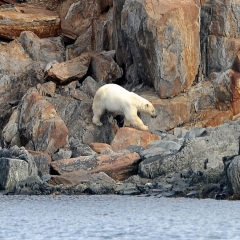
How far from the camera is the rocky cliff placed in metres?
Result: 21.6

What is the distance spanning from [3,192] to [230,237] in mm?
10496

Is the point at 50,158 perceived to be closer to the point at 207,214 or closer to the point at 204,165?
the point at 204,165

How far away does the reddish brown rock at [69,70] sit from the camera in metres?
28.2

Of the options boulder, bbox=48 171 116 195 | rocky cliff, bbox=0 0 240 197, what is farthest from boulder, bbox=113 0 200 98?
boulder, bbox=48 171 116 195

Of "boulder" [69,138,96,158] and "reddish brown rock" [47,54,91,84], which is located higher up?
"reddish brown rock" [47,54,91,84]

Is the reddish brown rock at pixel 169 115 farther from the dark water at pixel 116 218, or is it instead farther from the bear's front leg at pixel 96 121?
the dark water at pixel 116 218

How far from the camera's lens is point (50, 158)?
2289 centimetres

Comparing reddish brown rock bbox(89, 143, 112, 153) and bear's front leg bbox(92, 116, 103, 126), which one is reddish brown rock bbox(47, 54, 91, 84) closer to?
bear's front leg bbox(92, 116, 103, 126)

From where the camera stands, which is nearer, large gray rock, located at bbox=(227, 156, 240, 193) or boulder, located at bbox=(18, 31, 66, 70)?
large gray rock, located at bbox=(227, 156, 240, 193)

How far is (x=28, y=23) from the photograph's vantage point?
109 ft

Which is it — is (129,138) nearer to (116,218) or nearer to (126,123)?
(126,123)

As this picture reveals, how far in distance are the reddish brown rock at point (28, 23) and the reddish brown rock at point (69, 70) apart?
5103 mm

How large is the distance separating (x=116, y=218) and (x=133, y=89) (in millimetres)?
14529

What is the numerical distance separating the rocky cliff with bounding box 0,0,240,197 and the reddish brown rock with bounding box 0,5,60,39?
3.28ft
